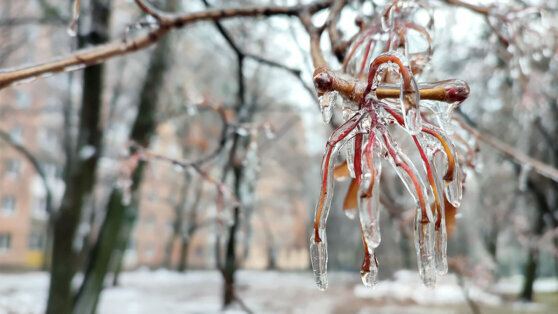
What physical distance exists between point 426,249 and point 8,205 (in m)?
24.4

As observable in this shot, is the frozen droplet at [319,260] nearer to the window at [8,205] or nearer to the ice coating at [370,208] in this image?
the ice coating at [370,208]

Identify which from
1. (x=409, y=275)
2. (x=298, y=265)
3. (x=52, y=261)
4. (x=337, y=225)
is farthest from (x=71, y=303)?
(x=298, y=265)

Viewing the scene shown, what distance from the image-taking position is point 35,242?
21844mm

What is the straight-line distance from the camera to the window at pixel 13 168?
784 inches

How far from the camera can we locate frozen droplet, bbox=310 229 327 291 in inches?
20.2

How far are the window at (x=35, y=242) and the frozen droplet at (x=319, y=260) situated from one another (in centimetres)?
2451

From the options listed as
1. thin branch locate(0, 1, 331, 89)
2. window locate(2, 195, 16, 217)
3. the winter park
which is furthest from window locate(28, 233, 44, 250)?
thin branch locate(0, 1, 331, 89)

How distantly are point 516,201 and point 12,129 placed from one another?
60.0 ft

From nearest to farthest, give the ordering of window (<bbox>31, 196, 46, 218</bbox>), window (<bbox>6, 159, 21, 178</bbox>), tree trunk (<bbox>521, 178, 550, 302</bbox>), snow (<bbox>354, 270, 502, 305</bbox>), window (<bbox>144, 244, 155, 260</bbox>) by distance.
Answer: tree trunk (<bbox>521, 178, 550, 302</bbox>) < snow (<bbox>354, 270, 502, 305</bbox>) < window (<bbox>6, 159, 21, 178</bbox>) < window (<bbox>31, 196, 46, 218</bbox>) < window (<bbox>144, 244, 155, 260</bbox>)

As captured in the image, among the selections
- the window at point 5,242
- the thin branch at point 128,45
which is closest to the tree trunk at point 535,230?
the thin branch at point 128,45

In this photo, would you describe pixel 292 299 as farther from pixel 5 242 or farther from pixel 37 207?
pixel 5 242

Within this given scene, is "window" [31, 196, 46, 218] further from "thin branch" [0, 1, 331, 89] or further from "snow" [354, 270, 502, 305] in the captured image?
"thin branch" [0, 1, 331, 89]

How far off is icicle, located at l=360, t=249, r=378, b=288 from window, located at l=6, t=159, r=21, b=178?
22.7 meters

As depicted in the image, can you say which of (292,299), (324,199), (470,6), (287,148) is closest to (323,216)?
(324,199)
